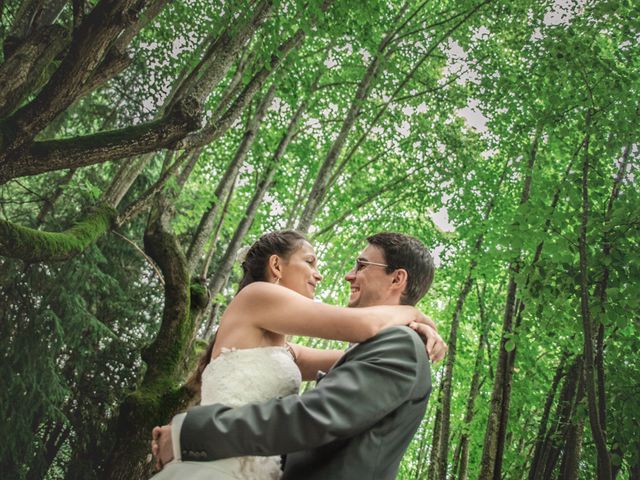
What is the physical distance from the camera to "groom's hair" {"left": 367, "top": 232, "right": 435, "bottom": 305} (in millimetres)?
2732

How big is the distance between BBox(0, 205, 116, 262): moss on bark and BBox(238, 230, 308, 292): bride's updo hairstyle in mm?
4212

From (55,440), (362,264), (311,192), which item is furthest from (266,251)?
(55,440)

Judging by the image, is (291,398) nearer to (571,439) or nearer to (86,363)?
(571,439)

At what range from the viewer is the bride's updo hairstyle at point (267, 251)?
3.21 m

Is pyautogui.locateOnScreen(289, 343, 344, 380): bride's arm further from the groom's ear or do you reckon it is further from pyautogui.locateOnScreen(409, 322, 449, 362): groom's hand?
pyautogui.locateOnScreen(409, 322, 449, 362): groom's hand

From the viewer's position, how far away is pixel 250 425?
6.07ft

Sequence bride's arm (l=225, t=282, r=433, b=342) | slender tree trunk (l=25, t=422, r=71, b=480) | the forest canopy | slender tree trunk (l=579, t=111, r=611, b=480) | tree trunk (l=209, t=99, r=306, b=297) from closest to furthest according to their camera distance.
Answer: bride's arm (l=225, t=282, r=433, b=342), slender tree trunk (l=579, t=111, r=611, b=480), the forest canopy, tree trunk (l=209, t=99, r=306, b=297), slender tree trunk (l=25, t=422, r=71, b=480)

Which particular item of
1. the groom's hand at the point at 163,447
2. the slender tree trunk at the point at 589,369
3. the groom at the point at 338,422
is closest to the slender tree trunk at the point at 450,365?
the slender tree trunk at the point at 589,369

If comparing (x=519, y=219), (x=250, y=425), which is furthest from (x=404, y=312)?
(x=519, y=219)

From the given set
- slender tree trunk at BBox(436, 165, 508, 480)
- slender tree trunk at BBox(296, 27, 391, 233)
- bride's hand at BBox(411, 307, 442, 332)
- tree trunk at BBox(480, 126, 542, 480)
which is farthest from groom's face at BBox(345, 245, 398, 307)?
slender tree trunk at BBox(436, 165, 508, 480)

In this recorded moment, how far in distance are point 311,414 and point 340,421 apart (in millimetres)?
98

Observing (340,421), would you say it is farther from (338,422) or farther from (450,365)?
(450,365)

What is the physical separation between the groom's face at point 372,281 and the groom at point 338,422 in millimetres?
507

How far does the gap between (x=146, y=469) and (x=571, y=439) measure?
5.23 meters
